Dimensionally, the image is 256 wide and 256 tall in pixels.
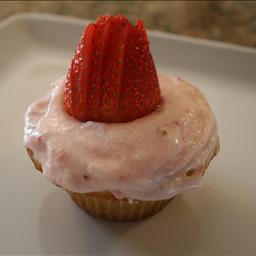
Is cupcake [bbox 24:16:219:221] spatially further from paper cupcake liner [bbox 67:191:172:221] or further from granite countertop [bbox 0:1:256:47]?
granite countertop [bbox 0:1:256:47]

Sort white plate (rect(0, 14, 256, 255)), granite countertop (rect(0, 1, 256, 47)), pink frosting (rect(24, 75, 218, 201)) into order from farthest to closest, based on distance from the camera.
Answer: granite countertop (rect(0, 1, 256, 47)), white plate (rect(0, 14, 256, 255)), pink frosting (rect(24, 75, 218, 201))

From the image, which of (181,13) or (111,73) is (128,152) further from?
(181,13)

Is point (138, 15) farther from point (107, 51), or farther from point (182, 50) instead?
point (107, 51)

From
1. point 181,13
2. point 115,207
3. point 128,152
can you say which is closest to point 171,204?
point 115,207

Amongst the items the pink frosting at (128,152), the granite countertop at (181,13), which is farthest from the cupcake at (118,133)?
the granite countertop at (181,13)

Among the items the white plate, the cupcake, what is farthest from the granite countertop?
the cupcake
